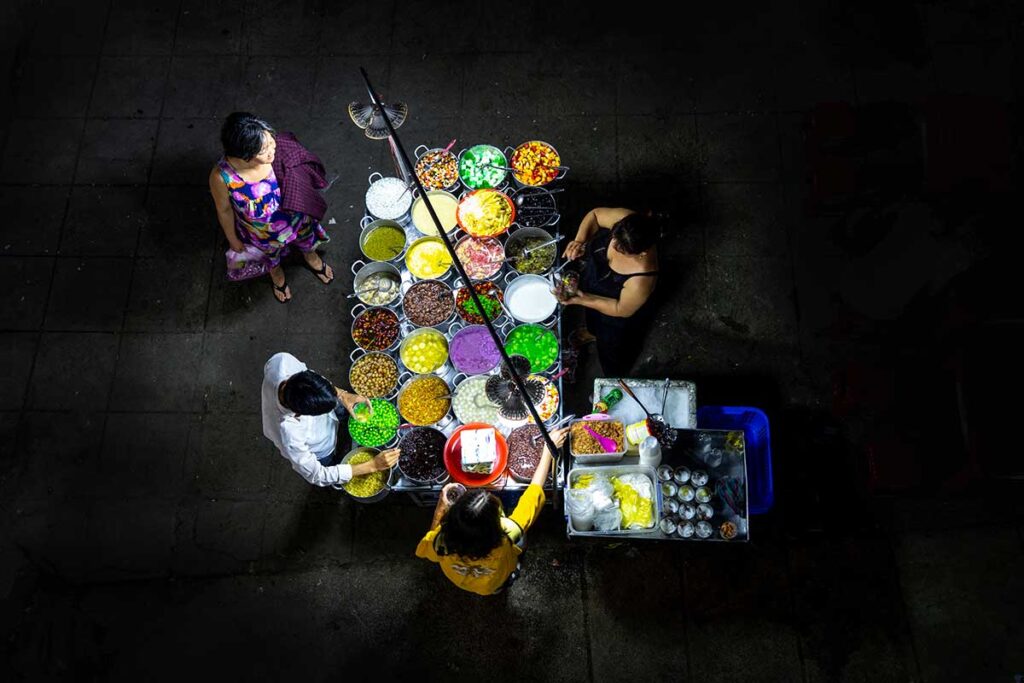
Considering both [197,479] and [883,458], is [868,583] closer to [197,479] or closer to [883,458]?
[883,458]

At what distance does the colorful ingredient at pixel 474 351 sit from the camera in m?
4.55

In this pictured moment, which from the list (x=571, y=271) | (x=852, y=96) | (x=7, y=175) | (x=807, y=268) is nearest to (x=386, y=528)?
(x=571, y=271)

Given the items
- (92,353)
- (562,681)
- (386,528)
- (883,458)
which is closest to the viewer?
(883,458)

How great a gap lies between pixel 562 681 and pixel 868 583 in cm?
245

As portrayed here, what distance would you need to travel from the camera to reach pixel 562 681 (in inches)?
180

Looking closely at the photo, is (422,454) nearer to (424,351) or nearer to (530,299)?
(424,351)

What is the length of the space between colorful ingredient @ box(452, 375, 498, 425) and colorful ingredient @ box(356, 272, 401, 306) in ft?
3.40

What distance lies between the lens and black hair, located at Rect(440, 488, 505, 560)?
10.1ft

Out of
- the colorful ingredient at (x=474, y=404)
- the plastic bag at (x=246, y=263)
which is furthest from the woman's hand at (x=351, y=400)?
the plastic bag at (x=246, y=263)

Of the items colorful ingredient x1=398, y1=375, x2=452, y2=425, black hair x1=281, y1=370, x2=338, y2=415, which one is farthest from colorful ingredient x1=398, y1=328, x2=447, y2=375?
black hair x1=281, y1=370, x2=338, y2=415

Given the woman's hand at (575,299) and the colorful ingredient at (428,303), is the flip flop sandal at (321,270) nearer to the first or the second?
the colorful ingredient at (428,303)

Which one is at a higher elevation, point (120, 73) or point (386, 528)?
point (120, 73)

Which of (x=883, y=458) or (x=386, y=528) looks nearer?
(x=883, y=458)

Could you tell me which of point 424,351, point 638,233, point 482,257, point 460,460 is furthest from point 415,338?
point 638,233
